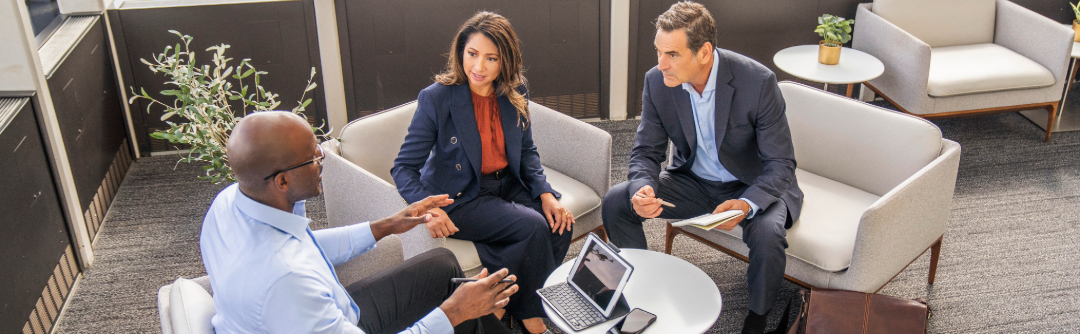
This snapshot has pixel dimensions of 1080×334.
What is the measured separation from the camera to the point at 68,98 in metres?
3.41

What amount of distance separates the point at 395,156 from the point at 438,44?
150 centimetres

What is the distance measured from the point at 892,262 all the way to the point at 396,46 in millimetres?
2771

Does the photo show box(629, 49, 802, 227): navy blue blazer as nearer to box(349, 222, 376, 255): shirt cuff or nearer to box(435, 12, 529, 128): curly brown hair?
box(435, 12, 529, 128): curly brown hair

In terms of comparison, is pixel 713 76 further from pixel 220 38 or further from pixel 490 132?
pixel 220 38

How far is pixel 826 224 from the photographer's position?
9.00 ft

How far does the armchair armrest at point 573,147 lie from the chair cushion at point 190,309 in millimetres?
1503

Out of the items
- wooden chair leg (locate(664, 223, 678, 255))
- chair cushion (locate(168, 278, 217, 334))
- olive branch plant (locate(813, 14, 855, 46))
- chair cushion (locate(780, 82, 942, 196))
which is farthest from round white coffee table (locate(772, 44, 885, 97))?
chair cushion (locate(168, 278, 217, 334))

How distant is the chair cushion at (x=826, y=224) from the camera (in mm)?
2605

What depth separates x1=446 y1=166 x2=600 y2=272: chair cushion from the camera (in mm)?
2680

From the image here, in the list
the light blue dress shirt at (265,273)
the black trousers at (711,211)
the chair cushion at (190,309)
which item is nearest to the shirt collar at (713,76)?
the black trousers at (711,211)

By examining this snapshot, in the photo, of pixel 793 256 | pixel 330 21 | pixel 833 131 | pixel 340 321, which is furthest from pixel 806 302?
pixel 330 21

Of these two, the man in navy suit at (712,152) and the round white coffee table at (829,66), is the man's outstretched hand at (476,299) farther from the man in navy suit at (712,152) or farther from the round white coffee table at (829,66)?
the round white coffee table at (829,66)

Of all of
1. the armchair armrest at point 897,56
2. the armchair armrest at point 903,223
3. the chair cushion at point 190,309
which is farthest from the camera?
the armchair armrest at point 897,56

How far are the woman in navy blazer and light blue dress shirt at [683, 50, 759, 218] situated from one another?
57cm
